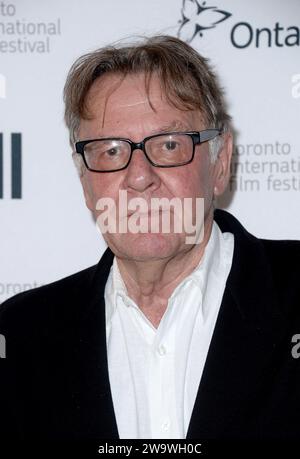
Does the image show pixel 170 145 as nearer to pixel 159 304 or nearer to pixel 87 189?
pixel 87 189

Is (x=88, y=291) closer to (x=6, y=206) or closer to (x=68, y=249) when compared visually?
(x=68, y=249)

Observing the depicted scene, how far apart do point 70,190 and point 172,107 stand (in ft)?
1.74

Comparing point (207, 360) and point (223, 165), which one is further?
point (223, 165)

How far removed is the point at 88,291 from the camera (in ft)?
5.10

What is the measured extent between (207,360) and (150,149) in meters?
0.43

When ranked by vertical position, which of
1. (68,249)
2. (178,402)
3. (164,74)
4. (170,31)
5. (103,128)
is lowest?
(178,402)

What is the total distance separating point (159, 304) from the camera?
1.52 metres

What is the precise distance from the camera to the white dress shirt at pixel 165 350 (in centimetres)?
135

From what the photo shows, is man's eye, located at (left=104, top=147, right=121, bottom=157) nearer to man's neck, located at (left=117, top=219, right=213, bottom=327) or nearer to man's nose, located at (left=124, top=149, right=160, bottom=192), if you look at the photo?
man's nose, located at (left=124, top=149, right=160, bottom=192)

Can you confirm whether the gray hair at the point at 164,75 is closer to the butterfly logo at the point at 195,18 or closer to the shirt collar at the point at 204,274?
the shirt collar at the point at 204,274

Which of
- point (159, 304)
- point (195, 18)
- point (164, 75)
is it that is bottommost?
point (159, 304)

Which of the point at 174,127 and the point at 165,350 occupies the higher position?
the point at 174,127

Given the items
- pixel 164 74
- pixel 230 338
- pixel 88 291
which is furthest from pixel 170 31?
pixel 230 338

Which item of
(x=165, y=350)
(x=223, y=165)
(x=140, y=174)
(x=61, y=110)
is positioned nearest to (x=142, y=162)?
(x=140, y=174)
